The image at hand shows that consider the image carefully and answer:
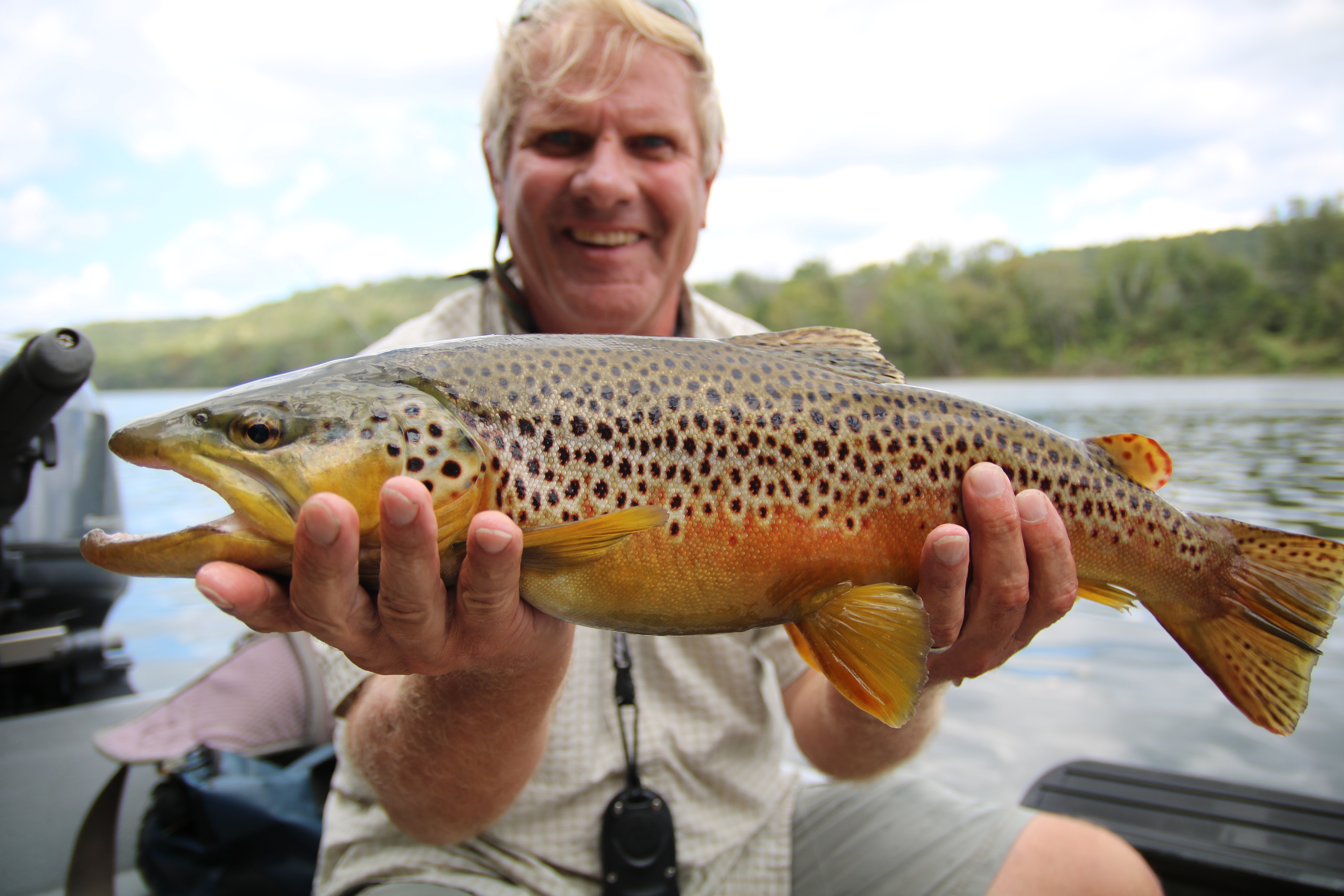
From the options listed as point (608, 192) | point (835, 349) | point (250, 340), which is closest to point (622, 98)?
point (608, 192)

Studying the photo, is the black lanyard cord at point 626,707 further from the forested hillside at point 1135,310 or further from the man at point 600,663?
the forested hillside at point 1135,310

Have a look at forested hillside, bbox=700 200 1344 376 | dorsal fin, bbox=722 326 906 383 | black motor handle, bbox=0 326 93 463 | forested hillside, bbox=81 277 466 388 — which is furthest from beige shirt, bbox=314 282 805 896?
forested hillside, bbox=700 200 1344 376

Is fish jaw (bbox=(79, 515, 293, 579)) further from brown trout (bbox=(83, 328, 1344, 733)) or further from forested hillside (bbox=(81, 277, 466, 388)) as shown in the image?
forested hillside (bbox=(81, 277, 466, 388))

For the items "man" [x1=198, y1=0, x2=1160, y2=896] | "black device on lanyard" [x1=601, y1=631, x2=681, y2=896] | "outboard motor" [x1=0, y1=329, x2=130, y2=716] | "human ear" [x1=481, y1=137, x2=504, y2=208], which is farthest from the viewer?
"human ear" [x1=481, y1=137, x2=504, y2=208]

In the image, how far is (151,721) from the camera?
9.37ft

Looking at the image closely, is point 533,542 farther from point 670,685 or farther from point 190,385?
point 190,385

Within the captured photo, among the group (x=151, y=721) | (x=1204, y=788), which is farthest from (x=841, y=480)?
(x=1204, y=788)

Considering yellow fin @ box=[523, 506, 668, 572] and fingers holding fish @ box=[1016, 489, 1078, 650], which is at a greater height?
yellow fin @ box=[523, 506, 668, 572]

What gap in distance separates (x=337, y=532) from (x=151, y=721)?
7.21ft

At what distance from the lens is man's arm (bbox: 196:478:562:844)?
53.5 inches

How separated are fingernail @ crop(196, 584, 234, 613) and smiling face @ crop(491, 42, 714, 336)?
1.86 m

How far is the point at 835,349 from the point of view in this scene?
1.92 m

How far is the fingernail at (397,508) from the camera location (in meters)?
1.32

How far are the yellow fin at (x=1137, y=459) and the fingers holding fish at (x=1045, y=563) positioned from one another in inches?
9.2
